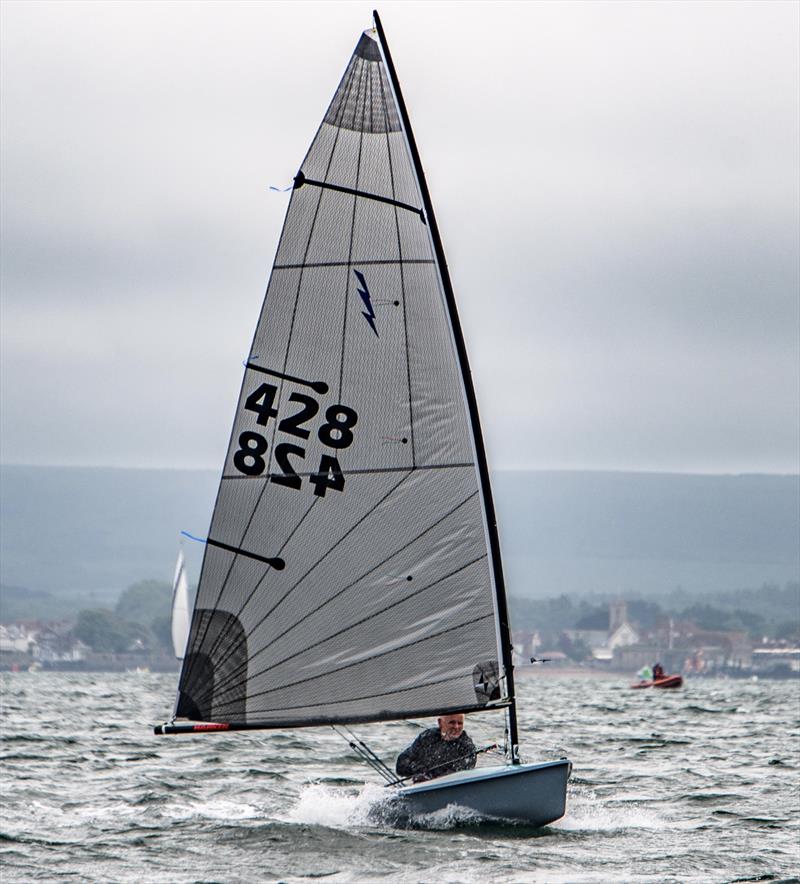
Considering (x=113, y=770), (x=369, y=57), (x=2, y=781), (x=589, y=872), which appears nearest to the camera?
(x=589, y=872)

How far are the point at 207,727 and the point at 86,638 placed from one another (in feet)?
517

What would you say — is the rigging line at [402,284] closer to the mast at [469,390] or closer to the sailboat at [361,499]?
the sailboat at [361,499]

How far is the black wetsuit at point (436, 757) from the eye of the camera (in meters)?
16.6

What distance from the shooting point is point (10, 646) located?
488 feet

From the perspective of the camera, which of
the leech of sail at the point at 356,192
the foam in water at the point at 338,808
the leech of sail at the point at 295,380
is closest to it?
the leech of sail at the point at 356,192

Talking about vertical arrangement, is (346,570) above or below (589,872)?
above

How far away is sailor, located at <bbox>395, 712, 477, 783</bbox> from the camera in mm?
16547

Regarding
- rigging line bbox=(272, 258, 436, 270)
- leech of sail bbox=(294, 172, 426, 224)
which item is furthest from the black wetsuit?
leech of sail bbox=(294, 172, 426, 224)

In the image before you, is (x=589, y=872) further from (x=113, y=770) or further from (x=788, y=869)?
(x=113, y=770)

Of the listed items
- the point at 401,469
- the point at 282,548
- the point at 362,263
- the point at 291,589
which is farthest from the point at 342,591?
the point at 362,263

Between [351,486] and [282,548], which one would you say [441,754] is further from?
[351,486]

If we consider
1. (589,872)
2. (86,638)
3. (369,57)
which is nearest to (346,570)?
(589,872)

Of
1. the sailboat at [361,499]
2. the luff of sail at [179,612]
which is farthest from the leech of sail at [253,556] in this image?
the luff of sail at [179,612]

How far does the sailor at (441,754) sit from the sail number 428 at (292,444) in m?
2.66
